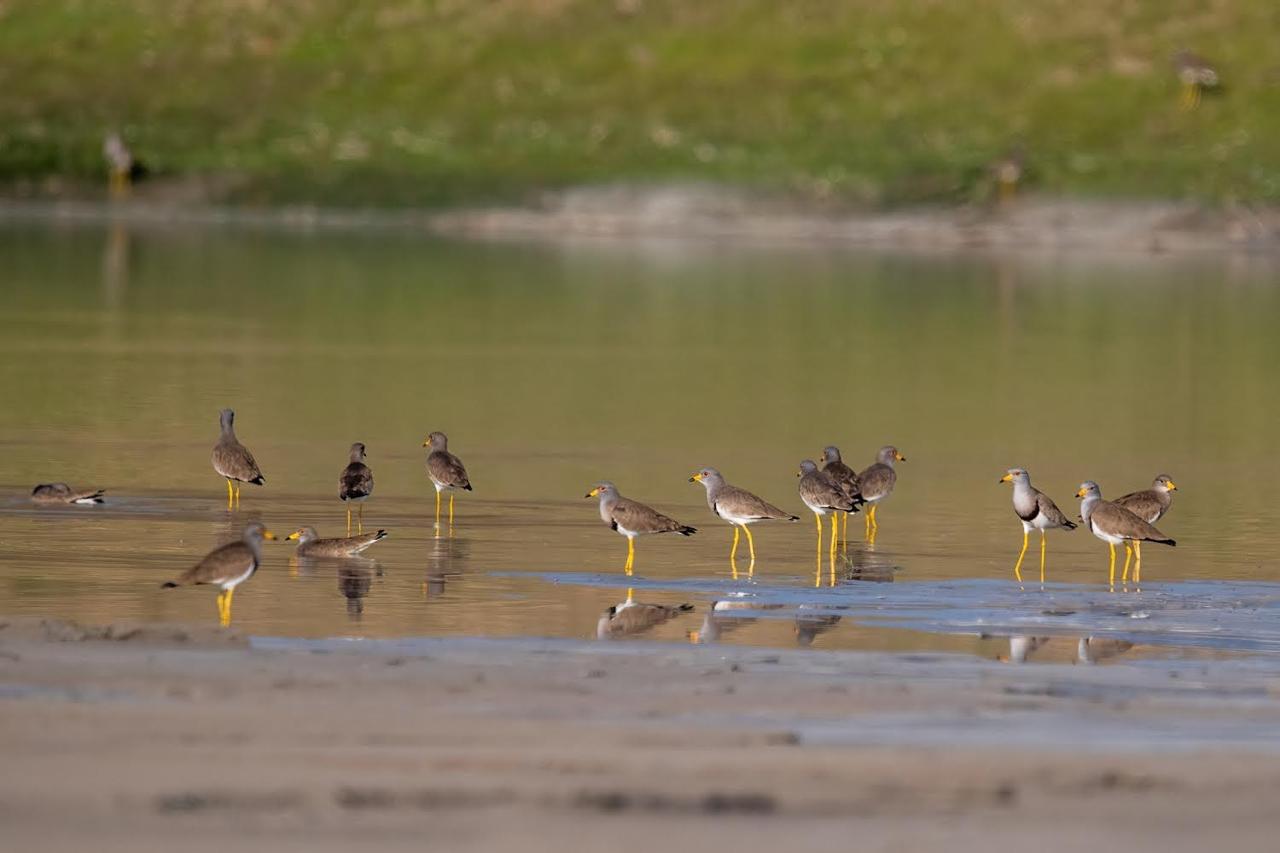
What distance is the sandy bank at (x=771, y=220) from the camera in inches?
2549

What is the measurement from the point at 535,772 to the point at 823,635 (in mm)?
4696

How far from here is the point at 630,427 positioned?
27656 millimetres

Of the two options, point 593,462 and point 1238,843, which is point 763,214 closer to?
point 593,462

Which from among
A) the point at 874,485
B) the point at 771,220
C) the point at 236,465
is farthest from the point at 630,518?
the point at 771,220

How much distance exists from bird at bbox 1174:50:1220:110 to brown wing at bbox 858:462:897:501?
53196 millimetres

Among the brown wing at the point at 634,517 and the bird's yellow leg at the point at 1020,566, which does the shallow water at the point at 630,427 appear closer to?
the bird's yellow leg at the point at 1020,566

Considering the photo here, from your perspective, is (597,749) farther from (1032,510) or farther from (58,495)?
(58,495)

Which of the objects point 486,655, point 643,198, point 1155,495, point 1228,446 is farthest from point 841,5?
point 486,655

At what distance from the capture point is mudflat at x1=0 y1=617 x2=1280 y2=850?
9.96 meters

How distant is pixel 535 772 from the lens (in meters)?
10.7

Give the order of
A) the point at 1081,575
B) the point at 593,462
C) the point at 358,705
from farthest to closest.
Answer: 1. the point at 593,462
2. the point at 1081,575
3. the point at 358,705

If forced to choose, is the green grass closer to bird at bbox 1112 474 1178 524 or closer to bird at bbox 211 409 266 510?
bird at bbox 211 409 266 510

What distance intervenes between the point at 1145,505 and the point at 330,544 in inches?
227

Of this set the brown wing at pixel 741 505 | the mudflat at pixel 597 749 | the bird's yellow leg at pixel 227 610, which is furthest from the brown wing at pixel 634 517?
the mudflat at pixel 597 749
